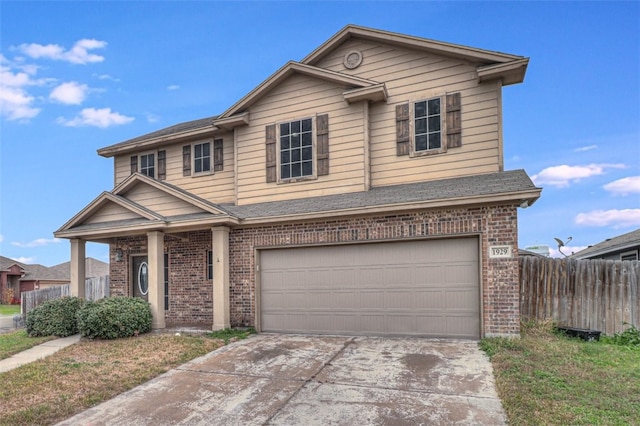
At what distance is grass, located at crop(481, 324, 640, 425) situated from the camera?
4.39m

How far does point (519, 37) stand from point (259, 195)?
8139 mm

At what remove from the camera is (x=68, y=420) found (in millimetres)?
4770

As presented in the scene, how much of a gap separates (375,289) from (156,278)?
5.45 meters

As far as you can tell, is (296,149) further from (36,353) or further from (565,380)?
(565,380)

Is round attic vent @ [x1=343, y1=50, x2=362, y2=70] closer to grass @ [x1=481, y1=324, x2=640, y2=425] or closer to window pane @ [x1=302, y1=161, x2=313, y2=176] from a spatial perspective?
window pane @ [x1=302, y1=161, x2=313, y2=176]

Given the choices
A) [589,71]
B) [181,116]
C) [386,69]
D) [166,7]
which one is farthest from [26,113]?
[589,71]

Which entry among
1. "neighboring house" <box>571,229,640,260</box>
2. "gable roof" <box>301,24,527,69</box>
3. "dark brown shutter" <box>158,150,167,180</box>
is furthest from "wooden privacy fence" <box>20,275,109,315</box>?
"neighboring house" <box>571,229,640,260</box>

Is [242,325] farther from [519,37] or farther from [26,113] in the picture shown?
[26,113]

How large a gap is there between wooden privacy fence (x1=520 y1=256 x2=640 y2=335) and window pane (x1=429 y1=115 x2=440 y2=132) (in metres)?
3.75

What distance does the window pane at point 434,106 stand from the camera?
32.2 feet

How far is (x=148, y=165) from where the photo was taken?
43.1 feet

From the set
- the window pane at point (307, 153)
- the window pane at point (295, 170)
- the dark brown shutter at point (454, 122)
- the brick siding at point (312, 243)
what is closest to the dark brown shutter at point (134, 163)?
the brick siding at point (312, 243)

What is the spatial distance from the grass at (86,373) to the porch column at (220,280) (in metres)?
0.53

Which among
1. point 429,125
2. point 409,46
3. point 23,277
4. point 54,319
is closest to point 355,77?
point 409,46
